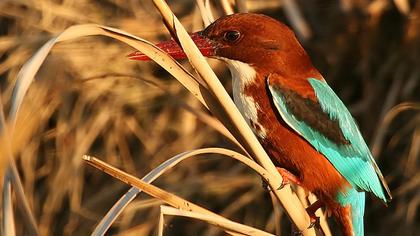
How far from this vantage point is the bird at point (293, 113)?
6.91 ft

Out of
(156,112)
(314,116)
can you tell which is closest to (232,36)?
(314,116)

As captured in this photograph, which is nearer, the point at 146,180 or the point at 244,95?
the point at 146,180

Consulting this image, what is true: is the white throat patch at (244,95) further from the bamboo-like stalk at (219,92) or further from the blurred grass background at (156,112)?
the blurred grass background at (156,112)

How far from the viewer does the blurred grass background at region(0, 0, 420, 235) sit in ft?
11.4

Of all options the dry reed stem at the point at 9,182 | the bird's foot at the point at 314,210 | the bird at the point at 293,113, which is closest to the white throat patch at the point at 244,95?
the bird at the point at 293,113

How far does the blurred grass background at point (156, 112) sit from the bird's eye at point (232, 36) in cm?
129

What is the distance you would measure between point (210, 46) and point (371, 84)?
148 cm

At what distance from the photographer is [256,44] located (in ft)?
7.21

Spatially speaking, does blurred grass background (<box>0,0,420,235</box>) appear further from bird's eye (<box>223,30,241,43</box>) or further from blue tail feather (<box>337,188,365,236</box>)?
bird's eye (<box>223,30,241,43</box>)

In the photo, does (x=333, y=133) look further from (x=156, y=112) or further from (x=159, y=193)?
(x=156, y=112)

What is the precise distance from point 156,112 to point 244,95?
169 cm

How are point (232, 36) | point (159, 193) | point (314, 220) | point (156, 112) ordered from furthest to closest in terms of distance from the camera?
1. point (156, 112)
2. point (232, 36)
3. point (314, 220)
4. point (159, 193)

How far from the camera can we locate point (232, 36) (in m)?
2.18

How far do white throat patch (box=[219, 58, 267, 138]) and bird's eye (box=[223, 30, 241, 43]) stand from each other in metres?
0.06
